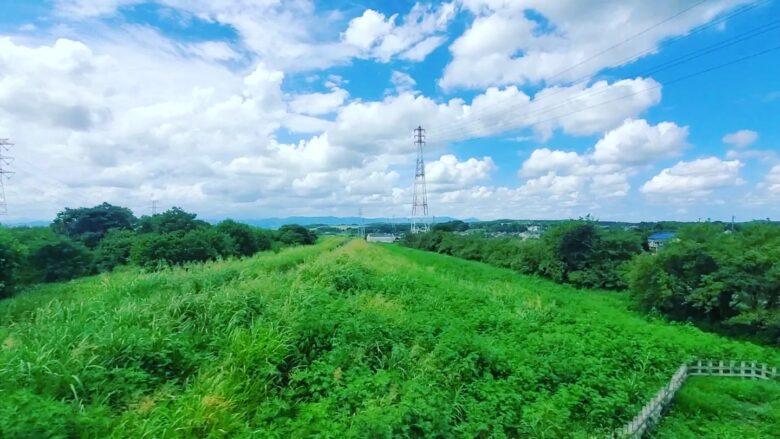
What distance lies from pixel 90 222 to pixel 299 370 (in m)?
54.3

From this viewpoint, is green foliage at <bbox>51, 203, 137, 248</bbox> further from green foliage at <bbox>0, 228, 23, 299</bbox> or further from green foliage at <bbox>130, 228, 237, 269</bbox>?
green foliage at <bbox>0, 228, 23, 299</bbox>

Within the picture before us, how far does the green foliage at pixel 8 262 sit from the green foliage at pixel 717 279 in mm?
30923

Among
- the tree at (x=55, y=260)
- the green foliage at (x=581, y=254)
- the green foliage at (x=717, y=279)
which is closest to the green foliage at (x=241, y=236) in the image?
the tree at (x=55, y=260)

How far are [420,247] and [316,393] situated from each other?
2220 inches

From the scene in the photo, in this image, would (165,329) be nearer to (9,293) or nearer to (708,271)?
(708,271)

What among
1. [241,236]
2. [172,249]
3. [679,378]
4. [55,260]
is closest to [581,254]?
[679,378]

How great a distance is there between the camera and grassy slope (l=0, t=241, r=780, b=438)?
411cm

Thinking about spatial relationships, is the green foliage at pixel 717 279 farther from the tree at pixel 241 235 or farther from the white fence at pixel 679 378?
the tree at pixel 241 235

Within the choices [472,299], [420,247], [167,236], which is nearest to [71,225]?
[167,236]

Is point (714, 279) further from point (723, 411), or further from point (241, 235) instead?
point (241, 235)

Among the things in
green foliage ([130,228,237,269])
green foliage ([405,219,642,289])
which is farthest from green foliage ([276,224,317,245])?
green foliage ([405,219,642,289])

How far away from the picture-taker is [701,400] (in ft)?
22.5

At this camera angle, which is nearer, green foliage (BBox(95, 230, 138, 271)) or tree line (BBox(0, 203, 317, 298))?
tree line (BBox(0, 203, 317, 298))

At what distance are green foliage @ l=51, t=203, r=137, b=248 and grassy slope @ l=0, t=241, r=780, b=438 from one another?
46048mm
